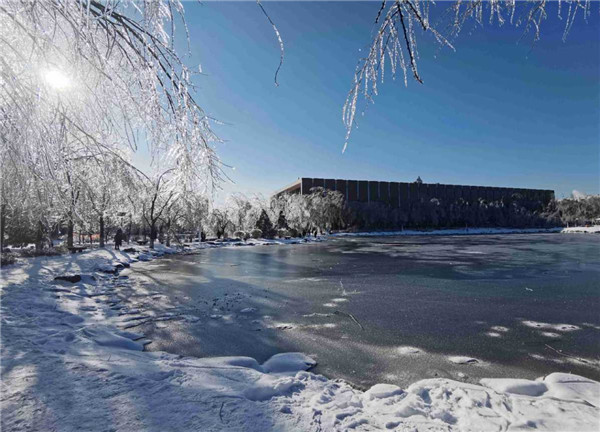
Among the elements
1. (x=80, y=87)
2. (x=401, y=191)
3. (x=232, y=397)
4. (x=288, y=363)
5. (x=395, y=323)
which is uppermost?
(x=401, y=191)

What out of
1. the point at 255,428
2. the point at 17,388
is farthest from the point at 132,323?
the point at 255,428

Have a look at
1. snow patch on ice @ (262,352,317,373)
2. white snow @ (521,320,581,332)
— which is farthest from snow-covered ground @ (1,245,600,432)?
white snow @ (521,320,581,332)

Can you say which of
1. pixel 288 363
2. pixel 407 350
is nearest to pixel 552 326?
pixel 407 350

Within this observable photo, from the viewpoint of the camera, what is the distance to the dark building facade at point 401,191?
7903 centimetres

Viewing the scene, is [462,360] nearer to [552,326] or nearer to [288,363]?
[288,363]

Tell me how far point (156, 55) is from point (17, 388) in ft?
10.4

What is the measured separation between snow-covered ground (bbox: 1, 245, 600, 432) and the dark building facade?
69.9 meters

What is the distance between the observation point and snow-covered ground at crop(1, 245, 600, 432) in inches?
102

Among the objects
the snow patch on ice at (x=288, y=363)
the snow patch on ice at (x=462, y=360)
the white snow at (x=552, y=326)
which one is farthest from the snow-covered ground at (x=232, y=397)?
the white snow at (x=552, y=326)

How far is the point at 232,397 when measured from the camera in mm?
3014

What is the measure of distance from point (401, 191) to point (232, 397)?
91.0 meters

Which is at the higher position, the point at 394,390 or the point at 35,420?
the point at 35,420

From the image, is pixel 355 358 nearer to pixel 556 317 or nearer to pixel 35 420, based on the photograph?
pixel 35 420

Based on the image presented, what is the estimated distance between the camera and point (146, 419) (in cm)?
255
